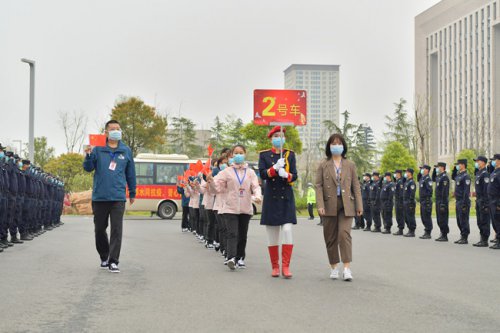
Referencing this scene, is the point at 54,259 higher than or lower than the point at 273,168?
lower

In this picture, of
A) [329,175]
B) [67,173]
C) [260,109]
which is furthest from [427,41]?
[329,175]

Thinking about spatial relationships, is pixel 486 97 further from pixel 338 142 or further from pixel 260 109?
pixel 338 142

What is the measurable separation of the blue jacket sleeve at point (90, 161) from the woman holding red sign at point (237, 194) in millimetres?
1681

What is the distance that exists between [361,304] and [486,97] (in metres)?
95.2

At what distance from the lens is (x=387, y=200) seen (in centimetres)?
2211

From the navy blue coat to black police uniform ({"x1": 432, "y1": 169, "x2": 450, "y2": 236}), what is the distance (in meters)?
8.82

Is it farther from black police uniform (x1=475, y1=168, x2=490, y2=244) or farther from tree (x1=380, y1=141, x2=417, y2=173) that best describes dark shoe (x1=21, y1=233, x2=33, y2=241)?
tree (x1=380, y1=141, x2=417, y2=173)

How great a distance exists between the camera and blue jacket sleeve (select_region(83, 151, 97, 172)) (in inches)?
400

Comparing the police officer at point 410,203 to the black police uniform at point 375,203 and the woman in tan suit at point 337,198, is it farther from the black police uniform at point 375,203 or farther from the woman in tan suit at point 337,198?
the woman in tan suit at point 337,198

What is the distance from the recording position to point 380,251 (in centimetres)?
1460

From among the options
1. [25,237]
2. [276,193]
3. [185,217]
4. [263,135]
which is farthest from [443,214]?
[263,135]

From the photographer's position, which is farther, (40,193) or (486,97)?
(486,97)

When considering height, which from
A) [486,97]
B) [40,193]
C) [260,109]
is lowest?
[40,193]

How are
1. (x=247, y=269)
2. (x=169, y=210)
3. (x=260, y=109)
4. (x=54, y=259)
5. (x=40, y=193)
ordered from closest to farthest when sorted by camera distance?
(x=247, y=269)
(x=54, y=259)
(x=40, y=193)
(x=169, y=210)
(x=260, y=109)
